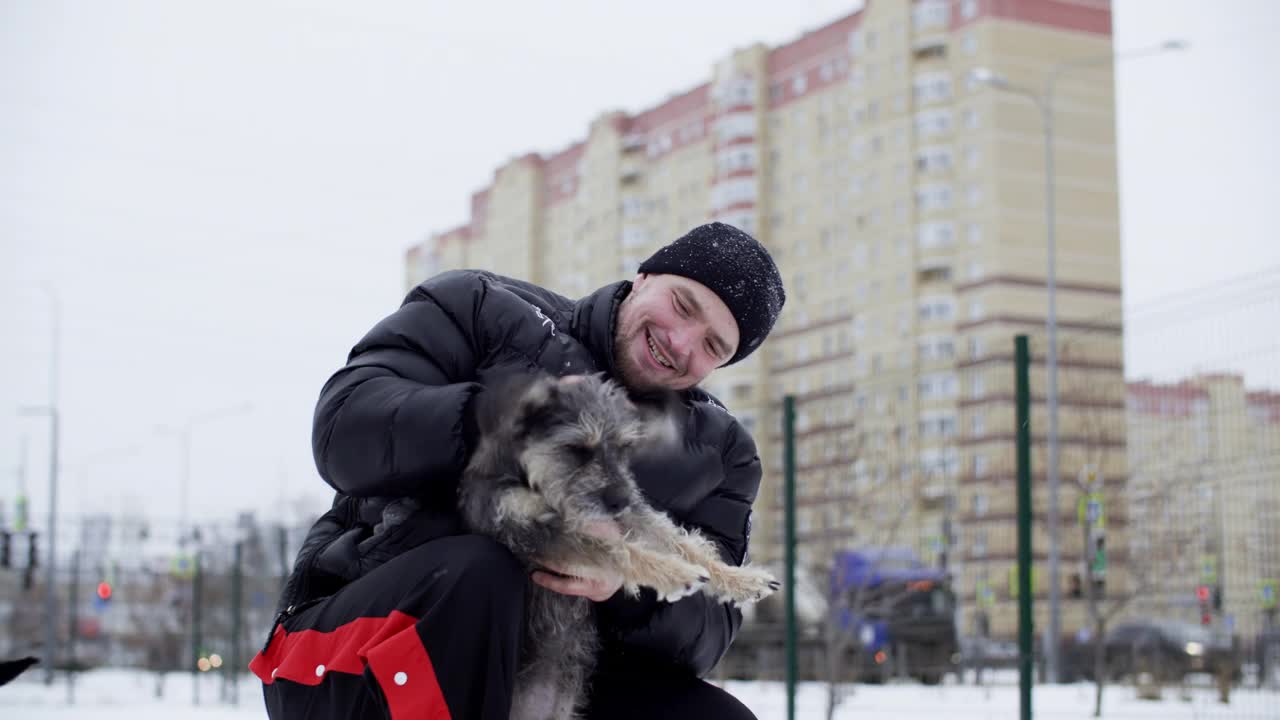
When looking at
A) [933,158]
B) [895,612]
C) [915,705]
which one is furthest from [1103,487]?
[933,158]

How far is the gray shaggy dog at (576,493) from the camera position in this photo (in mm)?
2268

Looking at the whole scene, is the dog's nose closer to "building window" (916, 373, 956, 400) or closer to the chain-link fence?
the chain-link fence

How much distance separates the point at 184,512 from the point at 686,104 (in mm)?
40763

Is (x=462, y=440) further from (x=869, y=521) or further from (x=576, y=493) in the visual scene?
(x=869, y=521)

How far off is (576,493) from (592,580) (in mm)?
174

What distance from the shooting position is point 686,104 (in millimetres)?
70562

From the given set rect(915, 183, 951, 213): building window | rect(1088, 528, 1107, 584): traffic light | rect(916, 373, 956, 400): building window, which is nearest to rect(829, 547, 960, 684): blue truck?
rect(1088, 528, 1107, 584): traffic light

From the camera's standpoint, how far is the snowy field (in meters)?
9.36

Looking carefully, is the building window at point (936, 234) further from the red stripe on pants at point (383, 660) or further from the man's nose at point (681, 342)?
the red stripe on pants at point (383, 660)

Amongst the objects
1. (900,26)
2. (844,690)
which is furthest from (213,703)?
(900,26)

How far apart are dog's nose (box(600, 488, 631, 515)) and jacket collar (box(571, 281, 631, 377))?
44cm

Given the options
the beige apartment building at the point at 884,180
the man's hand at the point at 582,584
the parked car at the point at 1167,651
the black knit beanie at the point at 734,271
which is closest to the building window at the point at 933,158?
the beige apartment building at the point at 884,180

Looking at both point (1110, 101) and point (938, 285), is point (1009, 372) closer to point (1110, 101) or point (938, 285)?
point (938, 285)

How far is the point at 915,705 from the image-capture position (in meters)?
11.8
